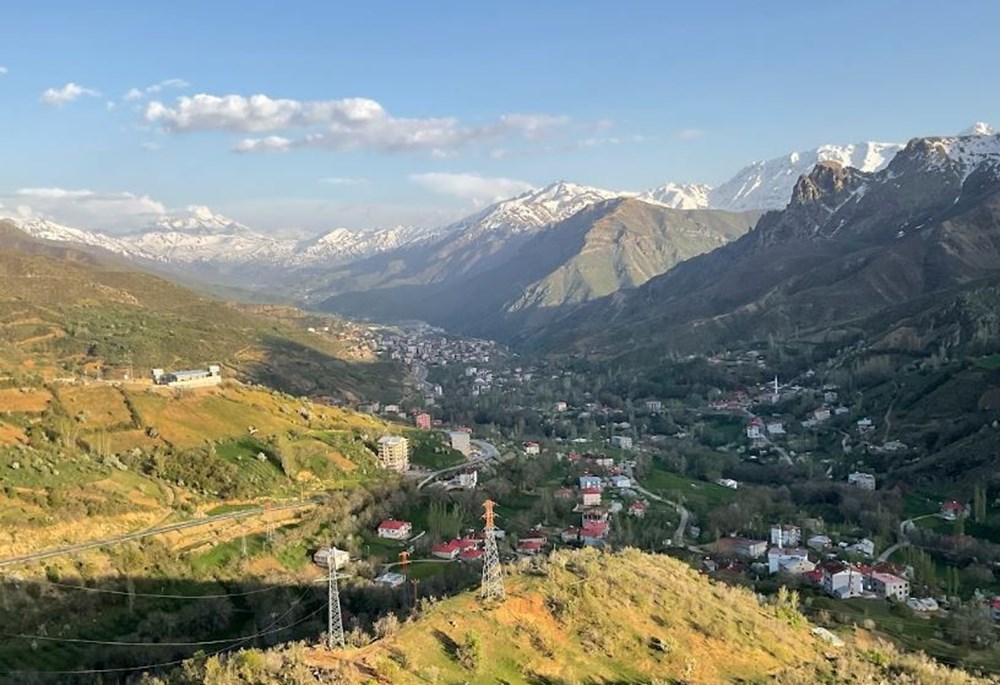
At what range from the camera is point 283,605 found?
50531 millimetres

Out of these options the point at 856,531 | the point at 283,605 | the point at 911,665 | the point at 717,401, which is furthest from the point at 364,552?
the point at 717,401

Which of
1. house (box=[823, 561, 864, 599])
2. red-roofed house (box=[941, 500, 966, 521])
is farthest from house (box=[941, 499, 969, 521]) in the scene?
house (box=[823, 561, 864, 599])

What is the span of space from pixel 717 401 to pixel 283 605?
345ft

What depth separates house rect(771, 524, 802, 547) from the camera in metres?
69.8

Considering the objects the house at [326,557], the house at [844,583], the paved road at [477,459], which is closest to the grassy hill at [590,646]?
the house at [844,583]

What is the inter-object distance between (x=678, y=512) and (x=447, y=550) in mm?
29057

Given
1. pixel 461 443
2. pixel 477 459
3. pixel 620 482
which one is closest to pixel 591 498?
pixel 620 482

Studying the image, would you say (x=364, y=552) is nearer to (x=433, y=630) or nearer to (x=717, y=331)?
(x=433, y=630)

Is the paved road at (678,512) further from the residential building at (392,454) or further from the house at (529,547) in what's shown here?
the residential building at (392,454)

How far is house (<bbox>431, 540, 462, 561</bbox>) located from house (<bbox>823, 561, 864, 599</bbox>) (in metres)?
26.0

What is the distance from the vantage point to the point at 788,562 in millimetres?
63000

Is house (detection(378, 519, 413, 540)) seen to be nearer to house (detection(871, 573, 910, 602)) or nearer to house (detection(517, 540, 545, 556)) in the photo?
house (detection(517, 540, 545, 556))

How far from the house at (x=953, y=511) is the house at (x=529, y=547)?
4086cm

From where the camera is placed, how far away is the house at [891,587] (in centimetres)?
5753
